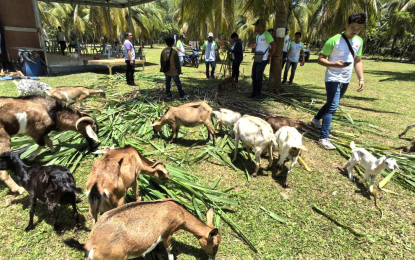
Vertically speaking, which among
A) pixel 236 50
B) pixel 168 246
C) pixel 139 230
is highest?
pixel 236 50

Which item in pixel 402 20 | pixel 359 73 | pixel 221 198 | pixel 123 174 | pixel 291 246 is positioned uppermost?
pixel 402 20

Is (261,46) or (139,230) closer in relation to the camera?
(139,230)

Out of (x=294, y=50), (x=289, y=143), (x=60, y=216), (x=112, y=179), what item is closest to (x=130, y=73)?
(x=294, y=50)

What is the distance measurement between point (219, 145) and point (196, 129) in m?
1.14

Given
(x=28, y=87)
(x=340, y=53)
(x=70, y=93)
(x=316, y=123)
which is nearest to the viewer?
(x=340, y=53)

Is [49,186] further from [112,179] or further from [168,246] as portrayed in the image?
[168,246]

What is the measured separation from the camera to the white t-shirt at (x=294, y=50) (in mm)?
9988

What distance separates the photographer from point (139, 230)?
7.02ft

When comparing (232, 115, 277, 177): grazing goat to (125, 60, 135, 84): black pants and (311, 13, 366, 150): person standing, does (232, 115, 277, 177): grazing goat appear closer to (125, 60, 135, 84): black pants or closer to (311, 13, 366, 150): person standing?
(311, 13, 366, 150): person standing

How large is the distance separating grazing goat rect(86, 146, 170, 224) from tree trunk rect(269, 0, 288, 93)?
7.34m

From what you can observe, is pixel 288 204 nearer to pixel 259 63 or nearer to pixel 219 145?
pixel 219 145

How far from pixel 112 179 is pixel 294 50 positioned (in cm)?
1013

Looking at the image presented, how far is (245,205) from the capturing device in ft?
10.9

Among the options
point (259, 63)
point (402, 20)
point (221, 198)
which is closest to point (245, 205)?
point (221, 198)
